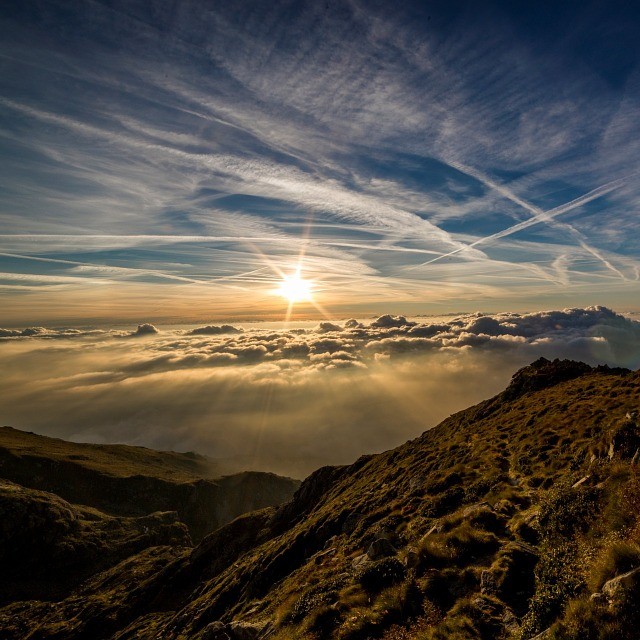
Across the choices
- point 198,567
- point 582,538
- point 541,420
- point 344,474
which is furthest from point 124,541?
point 582,538

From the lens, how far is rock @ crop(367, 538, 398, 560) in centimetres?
2366

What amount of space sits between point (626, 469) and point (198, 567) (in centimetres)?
9270

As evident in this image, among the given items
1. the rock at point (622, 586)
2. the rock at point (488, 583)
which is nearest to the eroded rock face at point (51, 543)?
the rock at point (488, 583)

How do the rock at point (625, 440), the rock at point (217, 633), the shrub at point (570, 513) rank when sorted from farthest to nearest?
the rock at point (217, 633), the rock at point (625, 440), the shrub at point (570, 513)

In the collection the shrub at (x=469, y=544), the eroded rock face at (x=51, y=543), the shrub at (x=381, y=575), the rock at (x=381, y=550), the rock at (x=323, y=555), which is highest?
Result: the shrub at (x=469, y=544)

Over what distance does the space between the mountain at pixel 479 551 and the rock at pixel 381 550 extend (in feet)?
0.43

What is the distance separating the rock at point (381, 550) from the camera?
77.6ft

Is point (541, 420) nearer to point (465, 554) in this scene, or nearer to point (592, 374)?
point (592, 374)

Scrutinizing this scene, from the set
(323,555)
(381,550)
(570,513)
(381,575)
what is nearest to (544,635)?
(570,513)

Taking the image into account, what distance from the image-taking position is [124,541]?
436 feet

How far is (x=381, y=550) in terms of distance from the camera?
23891 mm

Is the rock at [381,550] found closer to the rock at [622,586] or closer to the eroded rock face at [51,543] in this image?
the rock at [622,586]

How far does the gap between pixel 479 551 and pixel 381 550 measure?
7.33 m

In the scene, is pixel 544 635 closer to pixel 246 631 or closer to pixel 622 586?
pixel 622 586
